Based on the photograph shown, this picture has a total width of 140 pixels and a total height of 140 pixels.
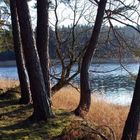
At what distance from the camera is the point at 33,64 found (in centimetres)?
825

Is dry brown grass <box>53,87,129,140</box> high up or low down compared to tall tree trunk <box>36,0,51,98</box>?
down

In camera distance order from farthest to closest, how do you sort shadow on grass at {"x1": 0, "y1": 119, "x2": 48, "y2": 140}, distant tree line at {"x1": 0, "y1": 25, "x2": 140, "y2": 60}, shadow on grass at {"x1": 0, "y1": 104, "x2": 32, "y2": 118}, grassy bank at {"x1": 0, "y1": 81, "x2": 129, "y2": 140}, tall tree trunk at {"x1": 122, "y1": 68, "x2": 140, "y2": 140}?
1. distant tree line at {"x1": 0, "y1": 25, "x2": 140, "y2": 60}
2. shadow on grass at {"x1": 0, "y1": 104, "x2": 32, "y2": 118}
3. grassy bank at {"x1": 0, "y1": 81, "x2": 129, "y2": 140}
4. shadow on grass at {"x1": 0, "y1": 119, "x2": 48, "y2": 140}
5. tall tree trunk at {"x1": 122, "y1": 68, "x2": 140, "y2": 140}

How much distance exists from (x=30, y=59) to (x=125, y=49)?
19.2 feet

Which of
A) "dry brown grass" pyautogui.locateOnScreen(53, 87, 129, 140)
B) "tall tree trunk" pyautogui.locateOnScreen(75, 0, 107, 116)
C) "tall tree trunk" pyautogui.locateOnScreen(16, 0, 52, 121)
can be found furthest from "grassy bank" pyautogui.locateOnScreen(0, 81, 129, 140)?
"tall tree trunk" pyautogui.locateOnScreen(75, 0, 107, 116)

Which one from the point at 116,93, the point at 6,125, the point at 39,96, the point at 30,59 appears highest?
the point at 30,59

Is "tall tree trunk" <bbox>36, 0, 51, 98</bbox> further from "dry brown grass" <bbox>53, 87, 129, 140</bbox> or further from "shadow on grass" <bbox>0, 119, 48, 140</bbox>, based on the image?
"dry brown grass" <bbox>53, 87, 129, 140</bbox>

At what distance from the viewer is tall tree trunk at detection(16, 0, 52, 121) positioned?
26.6ft

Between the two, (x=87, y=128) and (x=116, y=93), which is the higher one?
(x=87, y=128)

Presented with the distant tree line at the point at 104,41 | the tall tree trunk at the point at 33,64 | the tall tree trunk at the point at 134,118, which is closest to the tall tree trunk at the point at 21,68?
the tall tree trunk at the point at 33,64

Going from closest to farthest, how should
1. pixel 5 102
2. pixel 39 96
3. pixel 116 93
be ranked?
pixel 39 96 → pixel 5 102 → pixel 116 93

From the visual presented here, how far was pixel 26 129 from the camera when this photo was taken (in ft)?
25.6

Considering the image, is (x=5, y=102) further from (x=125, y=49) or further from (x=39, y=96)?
(x=125, y=49)

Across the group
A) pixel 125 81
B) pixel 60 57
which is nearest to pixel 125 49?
pixel 60 57

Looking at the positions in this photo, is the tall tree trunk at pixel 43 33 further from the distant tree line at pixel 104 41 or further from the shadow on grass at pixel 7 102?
the distant tree line at pixel 104 41
